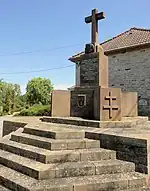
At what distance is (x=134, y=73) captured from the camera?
1390cm

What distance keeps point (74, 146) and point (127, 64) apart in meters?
10.8

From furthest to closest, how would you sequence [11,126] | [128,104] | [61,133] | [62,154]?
[128,104] → [11,126] → [61,133] → [62,154]

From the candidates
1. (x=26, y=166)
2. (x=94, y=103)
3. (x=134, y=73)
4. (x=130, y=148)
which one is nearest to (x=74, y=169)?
(x=26, y=166)

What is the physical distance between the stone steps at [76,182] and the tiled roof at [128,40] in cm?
1052

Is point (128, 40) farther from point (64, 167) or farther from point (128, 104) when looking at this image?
point (64, 167)

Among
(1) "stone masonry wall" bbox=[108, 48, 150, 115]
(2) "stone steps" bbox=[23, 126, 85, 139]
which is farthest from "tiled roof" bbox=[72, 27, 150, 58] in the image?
(2) "stone steps" bbox=[23, 126, 85, 139]

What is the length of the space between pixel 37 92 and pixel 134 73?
131 feet

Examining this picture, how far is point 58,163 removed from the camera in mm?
3863

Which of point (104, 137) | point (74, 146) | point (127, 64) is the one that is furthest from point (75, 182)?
point (127, 64)

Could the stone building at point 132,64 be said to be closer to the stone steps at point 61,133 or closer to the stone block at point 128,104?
the stone block at point 128,104

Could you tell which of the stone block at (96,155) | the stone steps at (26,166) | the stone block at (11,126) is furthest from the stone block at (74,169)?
the stone block at (11,126)

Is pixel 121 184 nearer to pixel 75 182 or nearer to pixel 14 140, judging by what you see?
pixel 75 182

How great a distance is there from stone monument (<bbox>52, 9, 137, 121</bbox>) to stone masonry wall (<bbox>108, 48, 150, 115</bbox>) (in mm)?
5808

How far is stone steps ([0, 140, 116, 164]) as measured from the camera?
3.88 meters
